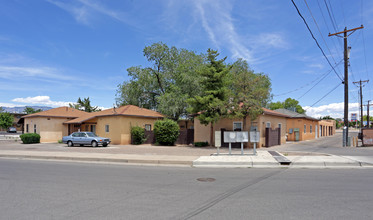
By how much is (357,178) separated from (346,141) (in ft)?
56.5

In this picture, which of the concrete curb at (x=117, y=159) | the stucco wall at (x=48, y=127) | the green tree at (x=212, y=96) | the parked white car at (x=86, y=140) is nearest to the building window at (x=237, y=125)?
the green tree at (x=212, y=96)

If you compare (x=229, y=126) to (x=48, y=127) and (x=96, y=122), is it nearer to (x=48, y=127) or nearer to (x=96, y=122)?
(x=96, y=122)

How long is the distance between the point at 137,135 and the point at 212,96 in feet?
30.2

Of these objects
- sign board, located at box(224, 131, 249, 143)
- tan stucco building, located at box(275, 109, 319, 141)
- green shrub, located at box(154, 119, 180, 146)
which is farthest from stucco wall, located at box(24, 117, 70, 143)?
tan stucco building, located at box(275, 109, 319, 141)

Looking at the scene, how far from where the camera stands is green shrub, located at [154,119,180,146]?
26203mm

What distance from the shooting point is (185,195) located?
23.3ft

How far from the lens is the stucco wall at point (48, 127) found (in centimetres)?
3294

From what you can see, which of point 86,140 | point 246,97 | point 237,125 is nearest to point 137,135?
point 86,140

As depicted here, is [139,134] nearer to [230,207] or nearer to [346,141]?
[346,141]

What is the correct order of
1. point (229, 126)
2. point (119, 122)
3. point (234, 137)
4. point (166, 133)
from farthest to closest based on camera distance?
point (119, 122) → point (166, 133) → point (229, 126) → point (234, 137)

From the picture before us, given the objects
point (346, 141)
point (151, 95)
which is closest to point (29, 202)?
point (346, 141)

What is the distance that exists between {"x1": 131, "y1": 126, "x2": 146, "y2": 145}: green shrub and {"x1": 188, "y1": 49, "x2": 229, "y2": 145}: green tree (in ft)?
21.4

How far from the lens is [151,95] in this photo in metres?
42.3

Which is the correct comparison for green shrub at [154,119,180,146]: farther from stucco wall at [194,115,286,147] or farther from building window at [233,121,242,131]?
building window at [233,121,242,131]
